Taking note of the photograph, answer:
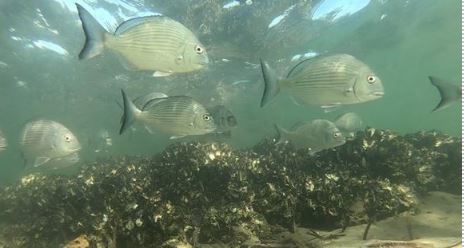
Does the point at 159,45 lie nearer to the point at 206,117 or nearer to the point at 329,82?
the point at 206,117

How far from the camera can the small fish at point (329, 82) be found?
4.69m

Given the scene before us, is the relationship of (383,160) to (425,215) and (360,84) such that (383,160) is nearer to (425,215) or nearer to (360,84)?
(425,215)

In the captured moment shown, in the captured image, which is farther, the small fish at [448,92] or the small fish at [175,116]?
the small fish at [175,116]

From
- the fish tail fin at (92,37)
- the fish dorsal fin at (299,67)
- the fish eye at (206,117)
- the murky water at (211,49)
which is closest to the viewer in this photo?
the fish tail fin at (92,37)

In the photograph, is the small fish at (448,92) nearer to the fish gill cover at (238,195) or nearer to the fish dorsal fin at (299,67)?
the fish dorsal fin at (299,67)

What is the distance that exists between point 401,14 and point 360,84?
23352mm

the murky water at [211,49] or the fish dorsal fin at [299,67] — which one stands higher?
the murky water at [211,49]

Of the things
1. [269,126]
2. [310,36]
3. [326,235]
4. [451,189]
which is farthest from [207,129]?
A: [269,126]

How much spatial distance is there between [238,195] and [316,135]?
1.85 meters

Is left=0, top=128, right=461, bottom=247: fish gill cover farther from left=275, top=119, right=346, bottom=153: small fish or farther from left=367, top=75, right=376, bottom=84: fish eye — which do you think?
left=367, top=75, right=376, bottom=84: fish eye

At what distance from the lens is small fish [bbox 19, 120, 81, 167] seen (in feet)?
22.0

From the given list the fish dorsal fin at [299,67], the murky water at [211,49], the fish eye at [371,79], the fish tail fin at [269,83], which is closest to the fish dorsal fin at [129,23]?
the fish tail fin at [269,83]

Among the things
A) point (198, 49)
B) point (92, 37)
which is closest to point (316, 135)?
point (198, 49)

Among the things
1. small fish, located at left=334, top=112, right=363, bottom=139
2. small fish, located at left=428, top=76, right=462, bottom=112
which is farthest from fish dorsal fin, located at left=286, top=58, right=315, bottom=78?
small fish, located at left=334, top=112, right=363, bottom=139
